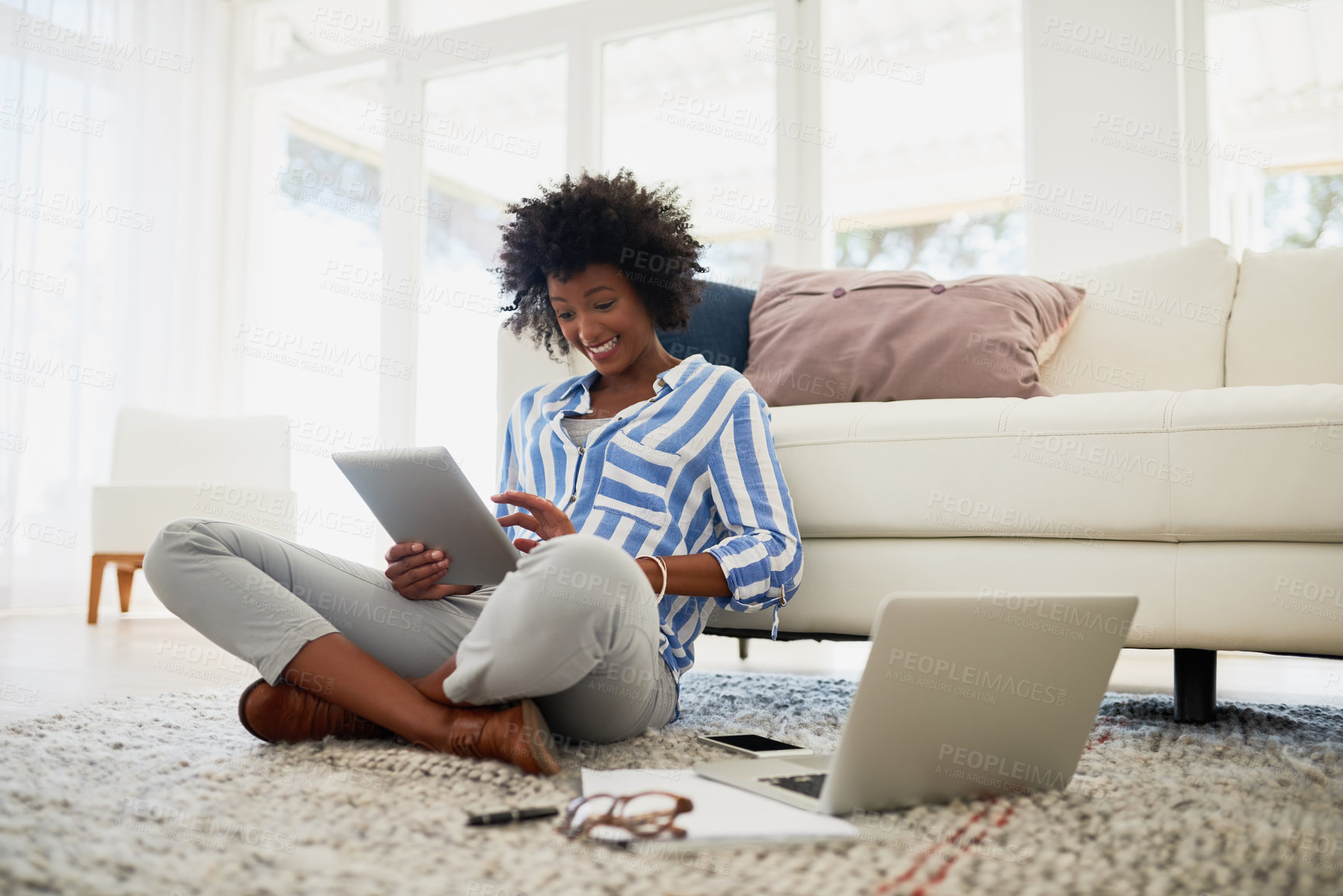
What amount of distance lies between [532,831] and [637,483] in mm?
542

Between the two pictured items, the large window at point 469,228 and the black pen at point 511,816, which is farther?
the large window at point 469,228

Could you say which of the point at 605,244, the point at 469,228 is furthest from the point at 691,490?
the point at 469,228

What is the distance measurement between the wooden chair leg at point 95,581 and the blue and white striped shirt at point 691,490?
2429mm

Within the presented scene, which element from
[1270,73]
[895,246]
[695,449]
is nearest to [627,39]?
[895,246]

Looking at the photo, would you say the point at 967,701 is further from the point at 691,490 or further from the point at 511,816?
the point at 691,490

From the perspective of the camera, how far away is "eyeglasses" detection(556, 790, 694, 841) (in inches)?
32.4

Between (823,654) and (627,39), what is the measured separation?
2680mm

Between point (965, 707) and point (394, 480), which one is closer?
point (965, 707)

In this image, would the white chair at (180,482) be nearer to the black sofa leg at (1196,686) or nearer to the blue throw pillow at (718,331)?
the blue throw pillow at (718,331)

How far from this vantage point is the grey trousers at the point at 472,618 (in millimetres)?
977

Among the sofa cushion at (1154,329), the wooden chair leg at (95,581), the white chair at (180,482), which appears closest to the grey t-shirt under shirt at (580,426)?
the sofa cushion at (1154,329)

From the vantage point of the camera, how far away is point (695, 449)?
133 centimetres

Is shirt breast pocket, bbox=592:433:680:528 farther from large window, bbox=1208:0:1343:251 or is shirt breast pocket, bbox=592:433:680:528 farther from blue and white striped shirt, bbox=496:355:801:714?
large window, bbox=1208:0:1343:251

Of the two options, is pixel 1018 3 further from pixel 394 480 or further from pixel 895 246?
pixel 394 480
